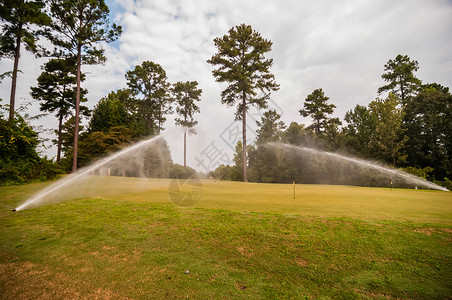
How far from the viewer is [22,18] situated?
19.2m

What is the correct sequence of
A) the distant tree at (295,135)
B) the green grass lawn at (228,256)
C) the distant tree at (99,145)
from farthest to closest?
the distant tree at (295,135) → the distant tree at (99,145) → the green grass lawn at (228,256)

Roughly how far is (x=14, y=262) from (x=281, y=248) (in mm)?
5585

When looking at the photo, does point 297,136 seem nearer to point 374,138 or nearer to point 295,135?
point 295,135

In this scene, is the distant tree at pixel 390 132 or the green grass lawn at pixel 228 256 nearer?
the green grass lawn at pixel 228 256

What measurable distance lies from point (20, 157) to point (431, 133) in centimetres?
5274

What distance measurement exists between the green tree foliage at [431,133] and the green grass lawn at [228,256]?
112ft

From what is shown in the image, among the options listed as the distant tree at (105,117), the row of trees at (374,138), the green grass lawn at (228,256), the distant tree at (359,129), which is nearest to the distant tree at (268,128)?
the row of trees at (374,138)

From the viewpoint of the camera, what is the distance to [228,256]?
13.5ft

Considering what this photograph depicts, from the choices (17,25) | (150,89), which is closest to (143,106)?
(150,89)

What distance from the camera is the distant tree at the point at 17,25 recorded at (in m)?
18.9

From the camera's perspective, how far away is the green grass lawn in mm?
3158

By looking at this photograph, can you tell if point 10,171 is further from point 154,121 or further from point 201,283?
point 154,121

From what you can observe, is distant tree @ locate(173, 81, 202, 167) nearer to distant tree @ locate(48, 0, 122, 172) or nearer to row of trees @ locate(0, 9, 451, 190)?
row of trees @ locate(0, 9, 451, 190)

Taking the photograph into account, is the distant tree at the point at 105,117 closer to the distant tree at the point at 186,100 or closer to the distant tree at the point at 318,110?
the distant tree at the point at 186,100
